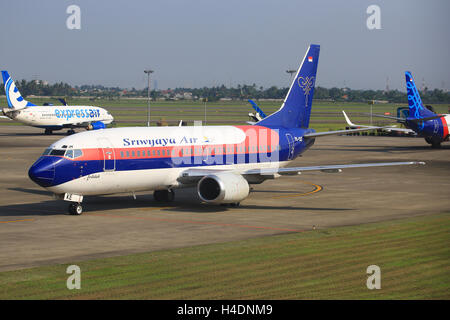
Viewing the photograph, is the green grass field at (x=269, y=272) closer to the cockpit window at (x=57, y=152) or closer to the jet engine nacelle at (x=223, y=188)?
the jet engine nacelle at (x=223, y=188)

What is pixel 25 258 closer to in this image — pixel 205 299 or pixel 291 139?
pixel 205 299

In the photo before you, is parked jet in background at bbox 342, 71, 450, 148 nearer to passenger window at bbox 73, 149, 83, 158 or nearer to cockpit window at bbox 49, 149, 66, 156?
passenger window at bbox 73, 149, 83, 158

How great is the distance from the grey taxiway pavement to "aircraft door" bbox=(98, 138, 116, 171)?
2.83 metres

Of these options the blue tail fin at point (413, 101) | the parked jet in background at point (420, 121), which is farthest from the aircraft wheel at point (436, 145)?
the blue tail fin at point (413, 101)

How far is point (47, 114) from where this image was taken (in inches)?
4345

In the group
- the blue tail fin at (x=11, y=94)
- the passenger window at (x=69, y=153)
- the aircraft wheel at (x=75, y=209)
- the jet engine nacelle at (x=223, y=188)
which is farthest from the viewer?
the blue tail fin at (x=11, y=94)

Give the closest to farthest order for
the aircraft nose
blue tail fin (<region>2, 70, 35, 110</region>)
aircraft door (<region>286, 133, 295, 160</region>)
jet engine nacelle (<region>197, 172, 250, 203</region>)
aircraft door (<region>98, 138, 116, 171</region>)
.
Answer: the aircraft nose → aircraft door (<region>98, 138, 116, 171</region>) → jet engine nacelle (<region>197, 172, 250, 203</region>) → aircraft door (<region>286, 133, 295, 160</region>) → blue tail fin (<region>2, 70, 35, 110</region>)

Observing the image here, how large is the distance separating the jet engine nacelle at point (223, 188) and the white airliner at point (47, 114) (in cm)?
7048

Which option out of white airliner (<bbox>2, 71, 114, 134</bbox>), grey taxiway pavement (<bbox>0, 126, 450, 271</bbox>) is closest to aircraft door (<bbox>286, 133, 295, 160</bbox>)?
grey taxiway pavement (<bbox>0, 126, 450, 271</bbox>)

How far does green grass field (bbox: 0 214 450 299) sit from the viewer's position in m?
21.3

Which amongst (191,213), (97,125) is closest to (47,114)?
(97,125)

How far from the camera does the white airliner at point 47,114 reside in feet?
356

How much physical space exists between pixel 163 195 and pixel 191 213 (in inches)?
182
